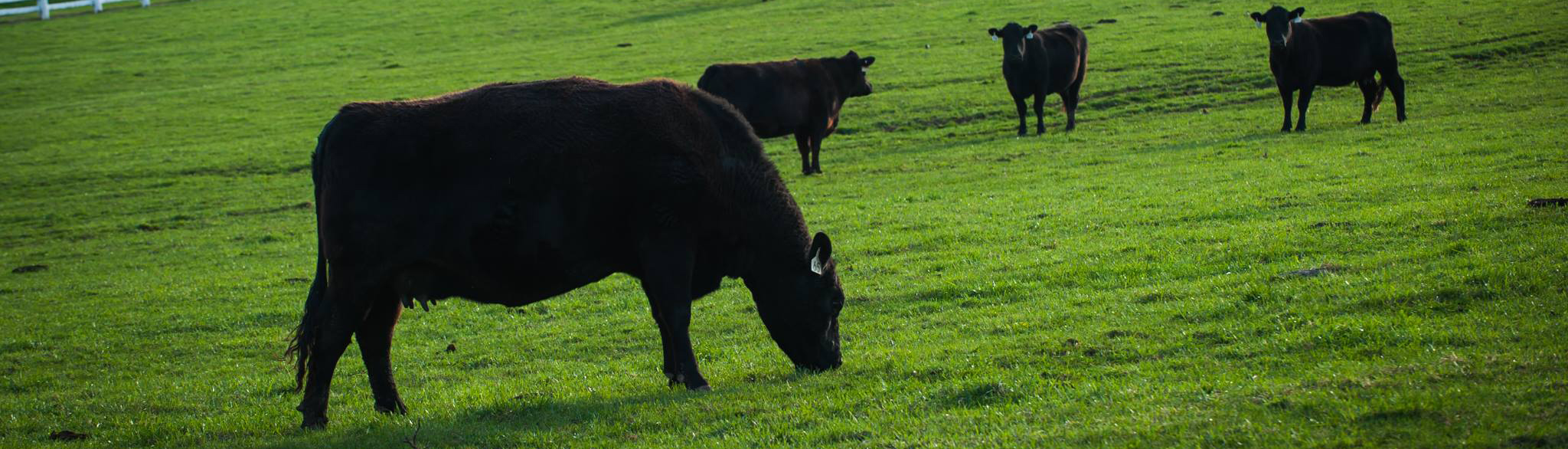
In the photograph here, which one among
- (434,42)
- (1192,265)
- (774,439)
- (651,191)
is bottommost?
(434,42)

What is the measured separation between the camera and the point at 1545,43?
1254 inches

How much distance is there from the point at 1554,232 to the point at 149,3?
74.9 metres

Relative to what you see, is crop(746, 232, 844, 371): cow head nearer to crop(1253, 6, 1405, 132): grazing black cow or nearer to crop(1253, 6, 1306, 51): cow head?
crop(1253, 6, 1306, 51): cow head

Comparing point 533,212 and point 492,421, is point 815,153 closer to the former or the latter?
point 533,212

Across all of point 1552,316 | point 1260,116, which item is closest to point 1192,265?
point 1552,316

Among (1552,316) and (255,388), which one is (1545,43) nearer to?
(1552,316)

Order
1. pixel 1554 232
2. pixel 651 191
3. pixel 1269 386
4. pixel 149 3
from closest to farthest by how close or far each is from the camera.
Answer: pixel 1269 386
pixel 651 191
pixel 1554 232
pixel 149 3

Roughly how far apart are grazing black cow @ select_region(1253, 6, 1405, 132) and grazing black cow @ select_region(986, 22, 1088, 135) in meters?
5.41

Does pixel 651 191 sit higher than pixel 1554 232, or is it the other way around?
pixel 651 191

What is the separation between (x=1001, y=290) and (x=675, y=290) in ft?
14.9

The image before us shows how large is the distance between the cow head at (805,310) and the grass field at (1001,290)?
362 millimetres

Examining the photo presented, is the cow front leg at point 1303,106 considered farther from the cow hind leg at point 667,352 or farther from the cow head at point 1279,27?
the cow hind leg at point 667,352

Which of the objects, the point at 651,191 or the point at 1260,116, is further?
the point at 1260,116

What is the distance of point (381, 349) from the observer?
31.6ft
